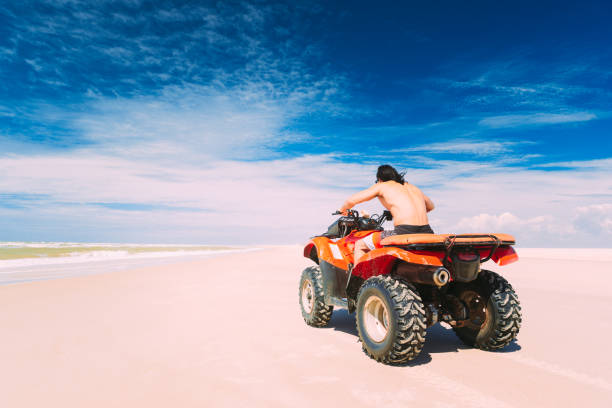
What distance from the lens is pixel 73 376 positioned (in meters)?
3.80

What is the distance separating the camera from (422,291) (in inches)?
180

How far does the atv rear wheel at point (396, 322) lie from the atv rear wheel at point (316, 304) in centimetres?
151

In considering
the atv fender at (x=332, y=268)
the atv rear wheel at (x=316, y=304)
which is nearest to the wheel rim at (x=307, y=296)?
the atv rear wheel at (x=316, y=304)

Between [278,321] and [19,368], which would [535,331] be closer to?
[278,321]

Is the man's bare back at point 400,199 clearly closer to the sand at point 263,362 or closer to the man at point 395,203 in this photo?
the man at point 395,203

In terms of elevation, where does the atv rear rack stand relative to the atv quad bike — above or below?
above

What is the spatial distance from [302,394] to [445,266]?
1.92 metres

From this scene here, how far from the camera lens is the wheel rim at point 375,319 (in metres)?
4.32

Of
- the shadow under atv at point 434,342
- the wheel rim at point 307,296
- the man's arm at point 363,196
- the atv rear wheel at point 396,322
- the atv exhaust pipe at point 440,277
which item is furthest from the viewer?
the wheel rim at point 307,296

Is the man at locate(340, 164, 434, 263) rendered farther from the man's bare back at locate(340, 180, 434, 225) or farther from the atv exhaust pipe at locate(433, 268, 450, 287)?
the atv exhaust pipe at locate(433, 268, 450, 287)

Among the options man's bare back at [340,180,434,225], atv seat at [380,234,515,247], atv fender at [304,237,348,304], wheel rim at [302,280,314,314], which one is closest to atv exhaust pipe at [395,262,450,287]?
atv seat at [380,234,515,247]

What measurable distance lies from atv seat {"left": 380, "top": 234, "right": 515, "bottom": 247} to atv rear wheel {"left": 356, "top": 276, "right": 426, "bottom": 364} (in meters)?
0.45

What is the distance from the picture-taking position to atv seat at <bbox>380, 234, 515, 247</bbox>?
3811mm

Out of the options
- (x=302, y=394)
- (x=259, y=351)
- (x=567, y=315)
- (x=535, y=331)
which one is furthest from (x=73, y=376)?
(x=567, y=315)
